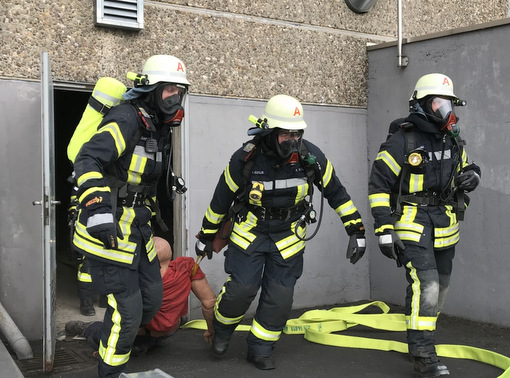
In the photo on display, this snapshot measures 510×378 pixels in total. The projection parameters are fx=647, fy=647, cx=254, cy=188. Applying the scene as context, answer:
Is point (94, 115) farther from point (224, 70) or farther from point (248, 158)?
point (224, 70)

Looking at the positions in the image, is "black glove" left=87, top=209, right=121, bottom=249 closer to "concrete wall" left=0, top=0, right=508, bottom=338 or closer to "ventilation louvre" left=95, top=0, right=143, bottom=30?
"concrete wall" left=0, top=0, right=508, bottom=338

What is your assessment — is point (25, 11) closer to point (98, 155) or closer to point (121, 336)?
point (98, 155)

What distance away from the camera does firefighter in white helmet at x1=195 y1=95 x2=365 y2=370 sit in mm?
4871

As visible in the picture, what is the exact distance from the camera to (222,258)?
6.58m

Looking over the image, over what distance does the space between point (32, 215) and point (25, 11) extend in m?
1.73

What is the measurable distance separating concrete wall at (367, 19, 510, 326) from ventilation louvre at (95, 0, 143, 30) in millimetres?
3034

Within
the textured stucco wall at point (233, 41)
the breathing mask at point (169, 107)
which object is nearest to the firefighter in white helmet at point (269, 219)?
the breathing mask at point (169, 107)

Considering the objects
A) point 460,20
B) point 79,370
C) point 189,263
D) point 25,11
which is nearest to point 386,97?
point 460,20

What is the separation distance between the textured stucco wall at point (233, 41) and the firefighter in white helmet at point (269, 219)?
1720mm

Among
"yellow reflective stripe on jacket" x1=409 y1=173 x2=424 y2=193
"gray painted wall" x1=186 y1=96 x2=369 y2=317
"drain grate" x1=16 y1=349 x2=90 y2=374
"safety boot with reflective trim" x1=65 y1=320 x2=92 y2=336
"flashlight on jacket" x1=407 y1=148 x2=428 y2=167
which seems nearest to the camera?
"flashlight on jacket" x1=407 y1=148 x2=428 y2=167

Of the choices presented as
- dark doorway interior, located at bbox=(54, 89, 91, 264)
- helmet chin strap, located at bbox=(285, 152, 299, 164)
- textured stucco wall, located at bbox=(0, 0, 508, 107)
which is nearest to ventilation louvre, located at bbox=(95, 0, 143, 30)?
textured stucco wall, located at bbox=(0, 0, 508, 107)

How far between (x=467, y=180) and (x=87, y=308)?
394cm

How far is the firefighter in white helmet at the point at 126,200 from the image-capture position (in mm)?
3871

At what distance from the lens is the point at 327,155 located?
7.28 m
